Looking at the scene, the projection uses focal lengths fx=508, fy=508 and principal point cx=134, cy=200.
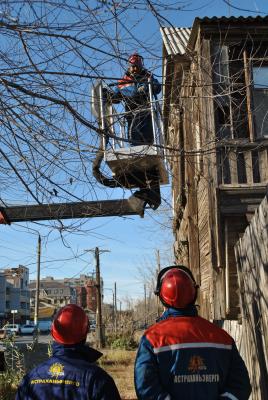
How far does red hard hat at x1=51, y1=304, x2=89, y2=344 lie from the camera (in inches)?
122

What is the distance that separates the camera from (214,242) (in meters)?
9.46

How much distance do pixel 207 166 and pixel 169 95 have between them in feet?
11.8

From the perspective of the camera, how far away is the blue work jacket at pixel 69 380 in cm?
283

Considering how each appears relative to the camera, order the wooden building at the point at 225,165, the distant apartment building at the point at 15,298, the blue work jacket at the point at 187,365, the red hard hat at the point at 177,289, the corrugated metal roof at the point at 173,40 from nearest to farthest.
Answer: the blue work jacket at the point at 187,365, the red hard hat at the point at 177,289, the corrugated metal roof at the point at 173,40, the wooden building at the point at 225,165, the distant apartment building at the point at 15,298

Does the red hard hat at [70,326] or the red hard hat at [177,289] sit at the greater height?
the red hard hat at [177,289]

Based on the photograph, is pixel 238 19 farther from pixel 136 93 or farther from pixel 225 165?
pixel 136 93

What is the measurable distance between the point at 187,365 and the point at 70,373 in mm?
712

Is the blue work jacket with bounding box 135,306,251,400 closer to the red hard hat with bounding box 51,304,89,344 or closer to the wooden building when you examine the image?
the red hard hat with bounding box 51,304,89,344

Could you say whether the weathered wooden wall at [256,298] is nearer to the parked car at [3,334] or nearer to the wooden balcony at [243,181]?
the wooden balcony at [243,181]

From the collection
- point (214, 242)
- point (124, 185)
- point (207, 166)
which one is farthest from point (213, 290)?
point (124, 185)

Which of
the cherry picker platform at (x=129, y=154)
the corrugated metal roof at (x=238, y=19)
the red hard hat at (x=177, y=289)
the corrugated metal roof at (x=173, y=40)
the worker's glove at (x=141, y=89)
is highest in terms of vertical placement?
the corrugated metal roof at (x=238, y=19)

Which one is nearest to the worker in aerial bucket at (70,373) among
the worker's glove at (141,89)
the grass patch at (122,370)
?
the worker's glove at (141,89)

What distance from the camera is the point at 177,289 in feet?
10.9

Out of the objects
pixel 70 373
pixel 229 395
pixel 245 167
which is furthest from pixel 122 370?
pixel 70 373
